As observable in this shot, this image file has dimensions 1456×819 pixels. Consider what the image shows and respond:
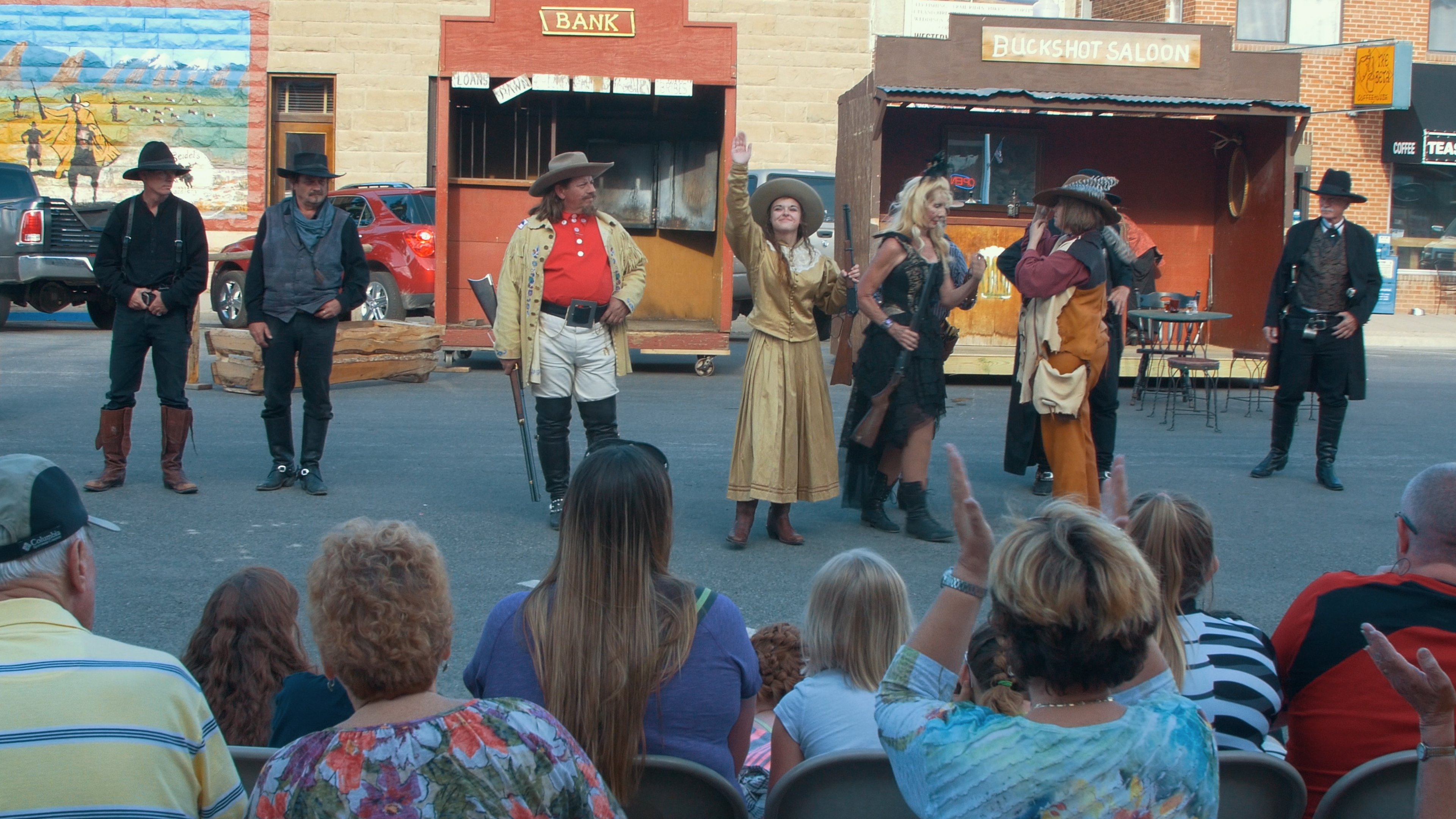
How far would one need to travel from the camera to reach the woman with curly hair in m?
2.89

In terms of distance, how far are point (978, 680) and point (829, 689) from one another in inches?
13.5

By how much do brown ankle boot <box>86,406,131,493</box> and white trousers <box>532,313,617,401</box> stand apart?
2378 millimetres

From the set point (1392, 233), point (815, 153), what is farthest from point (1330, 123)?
point (815, 153)

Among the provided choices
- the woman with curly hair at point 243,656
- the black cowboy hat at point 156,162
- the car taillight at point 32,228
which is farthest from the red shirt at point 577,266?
the car taillight at point 32,228

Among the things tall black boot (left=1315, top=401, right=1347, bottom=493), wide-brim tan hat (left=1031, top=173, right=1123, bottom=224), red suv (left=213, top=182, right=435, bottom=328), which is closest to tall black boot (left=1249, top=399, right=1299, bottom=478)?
tall black boot (left=1315, top=401, right=1347, bottom=493)

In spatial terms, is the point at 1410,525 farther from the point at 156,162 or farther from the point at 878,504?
the point at 156,162

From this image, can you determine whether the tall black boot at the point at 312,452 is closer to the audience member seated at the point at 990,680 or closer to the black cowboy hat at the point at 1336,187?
the audience member seated at the point at 990,680

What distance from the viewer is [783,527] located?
248 inches

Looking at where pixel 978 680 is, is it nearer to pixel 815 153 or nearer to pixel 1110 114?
pixel 1110 114

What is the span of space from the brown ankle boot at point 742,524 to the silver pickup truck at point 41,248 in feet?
35.4

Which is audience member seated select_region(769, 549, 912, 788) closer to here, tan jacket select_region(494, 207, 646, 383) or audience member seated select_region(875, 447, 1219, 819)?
audience member seated select_region(875, 447, 1219, 819)

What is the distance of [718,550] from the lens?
20.2 ft

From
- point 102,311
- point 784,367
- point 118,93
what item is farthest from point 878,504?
point 118,93

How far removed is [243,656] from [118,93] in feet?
71.2
